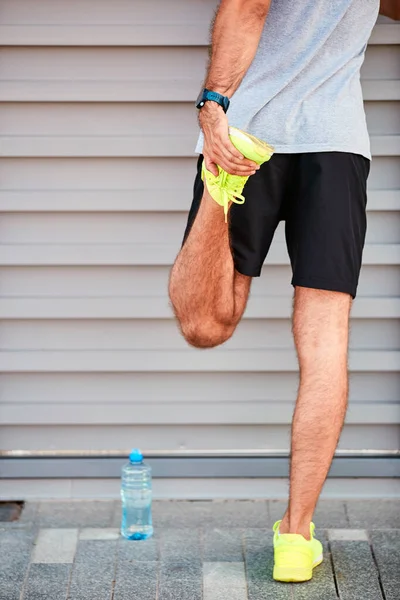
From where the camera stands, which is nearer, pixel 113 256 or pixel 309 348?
pixel 309 348

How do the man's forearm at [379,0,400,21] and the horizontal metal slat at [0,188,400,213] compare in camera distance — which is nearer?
the man's forearm at [379,0,400,21]

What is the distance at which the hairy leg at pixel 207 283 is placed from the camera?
3.40 metres

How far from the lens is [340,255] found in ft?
10.8

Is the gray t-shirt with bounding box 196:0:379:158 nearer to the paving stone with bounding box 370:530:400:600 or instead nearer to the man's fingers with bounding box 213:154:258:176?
the man's fingers with bounding box 213:154:258:176

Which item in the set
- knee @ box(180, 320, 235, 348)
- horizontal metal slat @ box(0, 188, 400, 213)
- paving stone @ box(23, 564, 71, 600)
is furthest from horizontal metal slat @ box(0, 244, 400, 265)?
paving stone @ box(23, 564, 71, 600)

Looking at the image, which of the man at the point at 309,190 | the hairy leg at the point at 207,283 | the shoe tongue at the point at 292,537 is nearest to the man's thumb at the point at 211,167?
the man at the point at 309,190

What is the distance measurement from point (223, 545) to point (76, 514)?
0.63 m

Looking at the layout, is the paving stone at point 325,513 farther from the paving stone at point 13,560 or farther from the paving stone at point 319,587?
the paving stone at point 13,560

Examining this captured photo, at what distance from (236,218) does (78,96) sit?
36.7 inches

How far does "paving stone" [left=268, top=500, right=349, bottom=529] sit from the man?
466mm

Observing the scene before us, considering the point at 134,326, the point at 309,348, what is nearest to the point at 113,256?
the point at 134,326

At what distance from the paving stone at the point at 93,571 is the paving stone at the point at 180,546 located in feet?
0.57

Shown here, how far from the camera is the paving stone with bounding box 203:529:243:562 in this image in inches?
140

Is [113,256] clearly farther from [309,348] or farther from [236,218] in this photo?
[309,348]
